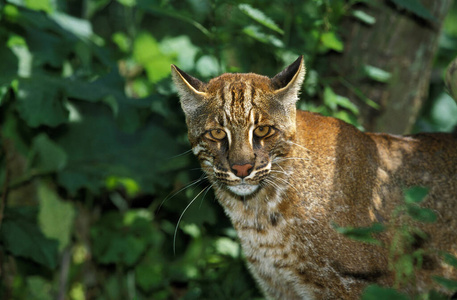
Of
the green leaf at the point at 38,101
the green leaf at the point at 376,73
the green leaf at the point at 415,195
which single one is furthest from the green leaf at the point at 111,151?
the green leaf at the point at 415,195

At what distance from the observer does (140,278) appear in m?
6.48

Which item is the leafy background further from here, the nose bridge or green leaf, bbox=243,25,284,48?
the nose bridge

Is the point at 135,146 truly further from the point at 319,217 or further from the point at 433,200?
the point at 433,200

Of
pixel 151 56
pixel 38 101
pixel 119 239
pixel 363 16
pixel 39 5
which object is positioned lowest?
pixel 119 239

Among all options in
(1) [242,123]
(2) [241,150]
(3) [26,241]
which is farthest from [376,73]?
(3) [26,241]

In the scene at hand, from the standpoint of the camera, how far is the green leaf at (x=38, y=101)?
5488 millimetres

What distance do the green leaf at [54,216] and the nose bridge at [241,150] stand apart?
8.95ft

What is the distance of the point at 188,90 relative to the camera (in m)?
4.55

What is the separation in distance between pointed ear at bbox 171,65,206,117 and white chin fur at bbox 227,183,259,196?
2.35 ft

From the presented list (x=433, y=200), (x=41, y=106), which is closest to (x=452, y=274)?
(x=433, y=200)

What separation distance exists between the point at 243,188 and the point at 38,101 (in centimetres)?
236

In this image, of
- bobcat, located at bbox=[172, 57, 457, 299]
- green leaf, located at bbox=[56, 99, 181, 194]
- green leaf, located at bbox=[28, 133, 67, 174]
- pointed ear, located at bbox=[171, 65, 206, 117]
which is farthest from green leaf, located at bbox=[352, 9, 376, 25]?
green leaf, located at bbox=[28, 133, 67, 174]

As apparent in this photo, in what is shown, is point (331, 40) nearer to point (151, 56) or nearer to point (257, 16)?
point (257, 16)

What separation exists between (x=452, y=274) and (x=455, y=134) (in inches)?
48.7
